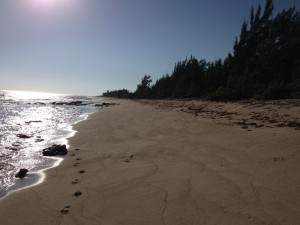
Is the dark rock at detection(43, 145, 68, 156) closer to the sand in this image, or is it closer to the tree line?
the sand

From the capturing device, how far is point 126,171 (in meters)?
5.28

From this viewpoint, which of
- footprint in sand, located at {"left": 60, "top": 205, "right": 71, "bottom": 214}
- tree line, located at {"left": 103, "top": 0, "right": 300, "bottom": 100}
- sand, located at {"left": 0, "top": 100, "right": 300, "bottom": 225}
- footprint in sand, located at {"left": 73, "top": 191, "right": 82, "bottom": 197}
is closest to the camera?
sand, located at {"left": 0, "top": 100, "right": 300, "bottom": 225}

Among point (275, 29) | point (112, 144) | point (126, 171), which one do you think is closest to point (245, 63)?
point (275, 29)

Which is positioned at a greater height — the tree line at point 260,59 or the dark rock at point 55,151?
the tree line at point 260,59

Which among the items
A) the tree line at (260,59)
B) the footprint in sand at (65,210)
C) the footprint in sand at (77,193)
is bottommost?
the footprint in sand at (65,210)

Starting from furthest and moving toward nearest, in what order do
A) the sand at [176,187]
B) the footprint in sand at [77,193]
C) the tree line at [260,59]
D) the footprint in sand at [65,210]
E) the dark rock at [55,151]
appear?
Result: the tree line at [260,59] → the dark rock at [55,151] → the footprint in sand at [77,193] → the footprint in sand at [65,210] → the sand at [176,187]

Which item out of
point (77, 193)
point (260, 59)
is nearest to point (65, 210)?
point (77, 193)

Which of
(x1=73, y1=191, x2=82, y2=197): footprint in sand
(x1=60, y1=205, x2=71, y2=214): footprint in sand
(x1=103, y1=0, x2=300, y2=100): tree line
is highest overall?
(x1=103, y1=0, x2=300, y2=100): tree line

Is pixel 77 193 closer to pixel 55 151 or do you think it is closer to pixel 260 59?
pixel 55 151

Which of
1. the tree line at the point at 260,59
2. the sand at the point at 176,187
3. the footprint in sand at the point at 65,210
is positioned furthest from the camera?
the tree line at the point at 260,59

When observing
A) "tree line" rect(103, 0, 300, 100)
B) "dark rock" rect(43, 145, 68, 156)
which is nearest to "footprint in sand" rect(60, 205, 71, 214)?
"dark rock" rect(43, 145, 68, 156)

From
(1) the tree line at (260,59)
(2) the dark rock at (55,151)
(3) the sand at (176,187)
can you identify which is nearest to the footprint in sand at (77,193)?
(3) the sand at (176,187)

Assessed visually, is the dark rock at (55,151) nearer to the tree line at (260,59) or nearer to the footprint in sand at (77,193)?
the footprint in sand at (77,193)

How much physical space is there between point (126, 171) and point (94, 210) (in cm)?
169
